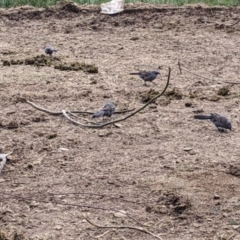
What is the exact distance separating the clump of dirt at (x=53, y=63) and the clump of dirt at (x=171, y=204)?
11.3 feet

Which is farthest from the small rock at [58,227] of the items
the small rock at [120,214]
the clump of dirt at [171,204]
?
the clump of dirt at [171,204]

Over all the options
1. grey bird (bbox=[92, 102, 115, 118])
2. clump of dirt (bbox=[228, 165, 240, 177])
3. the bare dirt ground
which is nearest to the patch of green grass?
the bare dirt ground

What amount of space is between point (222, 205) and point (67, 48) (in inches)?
195

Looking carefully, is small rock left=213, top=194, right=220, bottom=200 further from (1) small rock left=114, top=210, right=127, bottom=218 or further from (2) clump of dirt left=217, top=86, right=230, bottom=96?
(2) clump of dirt left=217, top=86, right=230, bottom=96

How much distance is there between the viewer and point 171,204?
5.72 meters

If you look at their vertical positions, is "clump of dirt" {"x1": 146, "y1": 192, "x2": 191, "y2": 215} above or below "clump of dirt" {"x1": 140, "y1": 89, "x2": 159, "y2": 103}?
above

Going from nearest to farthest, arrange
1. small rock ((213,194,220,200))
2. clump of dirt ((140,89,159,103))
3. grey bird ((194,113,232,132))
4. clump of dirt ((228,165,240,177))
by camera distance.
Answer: small rock ((213,194,220,200)) < clump of dirt ((228,165,240,177)) < grey bird ((194,113,232,132)) < clump of dirt ((140,89,159,103))

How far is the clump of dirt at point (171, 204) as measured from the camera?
5.62 metres

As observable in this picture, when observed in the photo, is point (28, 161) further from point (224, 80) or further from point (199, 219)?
point (224, 80)

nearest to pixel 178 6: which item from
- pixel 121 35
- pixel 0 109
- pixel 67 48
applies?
pixel 121 35

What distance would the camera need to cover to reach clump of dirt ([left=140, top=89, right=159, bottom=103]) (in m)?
8.05

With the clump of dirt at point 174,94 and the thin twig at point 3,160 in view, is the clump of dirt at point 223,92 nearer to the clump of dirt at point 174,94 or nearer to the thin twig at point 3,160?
the clump of dirt at point 174,94

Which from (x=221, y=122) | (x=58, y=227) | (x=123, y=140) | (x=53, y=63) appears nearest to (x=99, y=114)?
(x=123, y=140)

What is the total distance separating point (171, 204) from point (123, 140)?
1353mm
